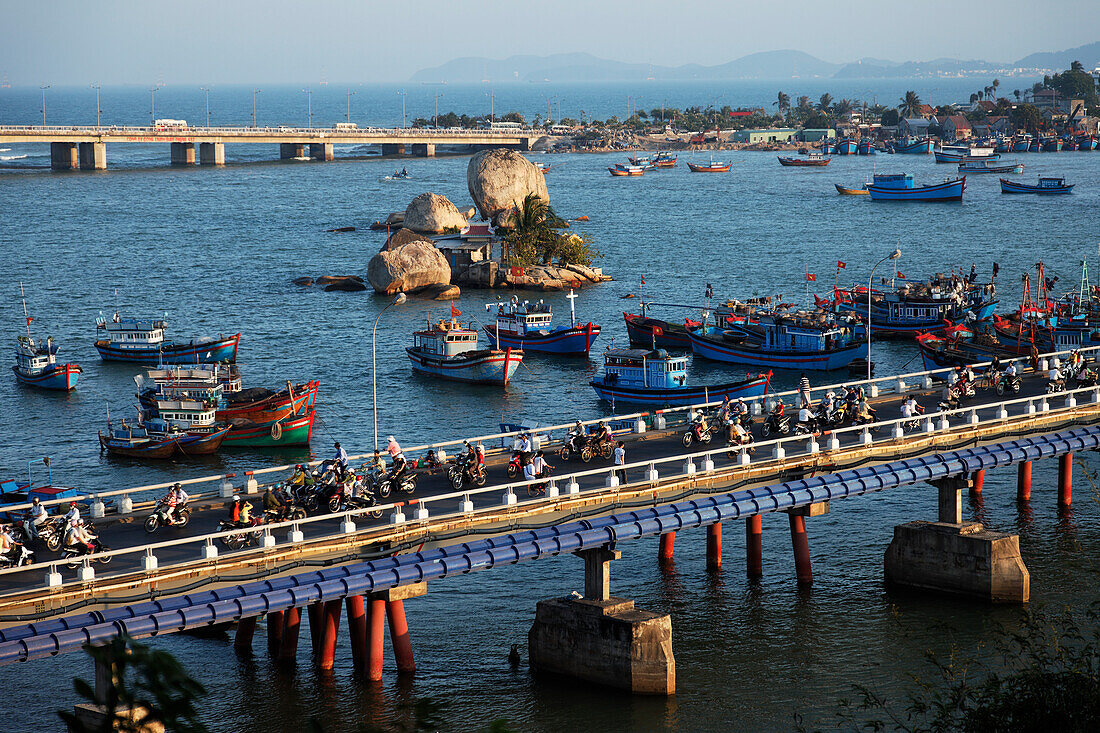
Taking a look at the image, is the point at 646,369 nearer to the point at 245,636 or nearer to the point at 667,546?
the point at 667,546

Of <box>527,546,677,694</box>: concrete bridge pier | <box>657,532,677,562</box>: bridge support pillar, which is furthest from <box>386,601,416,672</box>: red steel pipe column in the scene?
<box>657,532,677,562</box>: bridge support pillar

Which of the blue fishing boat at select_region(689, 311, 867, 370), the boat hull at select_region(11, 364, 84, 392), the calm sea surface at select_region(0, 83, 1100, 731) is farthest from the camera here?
the blue fishing boat at select_region(689, 311, 867, 370)

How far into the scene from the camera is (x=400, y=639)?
35.6 metres

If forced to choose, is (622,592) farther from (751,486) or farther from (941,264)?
(941,264)

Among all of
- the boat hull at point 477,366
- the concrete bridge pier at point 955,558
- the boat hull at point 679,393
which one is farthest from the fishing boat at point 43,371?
the concrete bridge pier at point 955,558

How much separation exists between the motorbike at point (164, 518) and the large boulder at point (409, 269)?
72.9m

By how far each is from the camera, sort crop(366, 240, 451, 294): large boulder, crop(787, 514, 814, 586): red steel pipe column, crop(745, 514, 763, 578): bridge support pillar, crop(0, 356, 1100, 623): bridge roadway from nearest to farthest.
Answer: crop(0, 356, 1100, 623): bridge roadway
crop(787, 514, 814, 586): red steel pipe column
crop(745, 514, 763, 578): bridge support pillar
crop(366, 240, 451, 294): large boulder

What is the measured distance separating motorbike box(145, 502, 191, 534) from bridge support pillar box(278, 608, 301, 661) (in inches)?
162

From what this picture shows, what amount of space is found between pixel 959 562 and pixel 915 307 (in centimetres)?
5158

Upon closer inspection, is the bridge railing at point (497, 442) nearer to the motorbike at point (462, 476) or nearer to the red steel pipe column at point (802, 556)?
the motorbike at point (462, 476)

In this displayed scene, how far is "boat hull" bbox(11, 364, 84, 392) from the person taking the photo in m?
76.6

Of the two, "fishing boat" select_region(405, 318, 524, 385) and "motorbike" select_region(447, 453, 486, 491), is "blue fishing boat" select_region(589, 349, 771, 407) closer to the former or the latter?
"fishing boat" select_region(405, 318, 524, 385)

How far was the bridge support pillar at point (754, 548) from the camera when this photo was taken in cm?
4269

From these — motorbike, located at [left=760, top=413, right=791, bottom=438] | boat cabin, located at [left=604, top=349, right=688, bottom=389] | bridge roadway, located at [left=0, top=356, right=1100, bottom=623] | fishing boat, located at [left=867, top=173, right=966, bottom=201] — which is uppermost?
fishing boat, located at [left=867, top=173, right=966, bottom=201]
